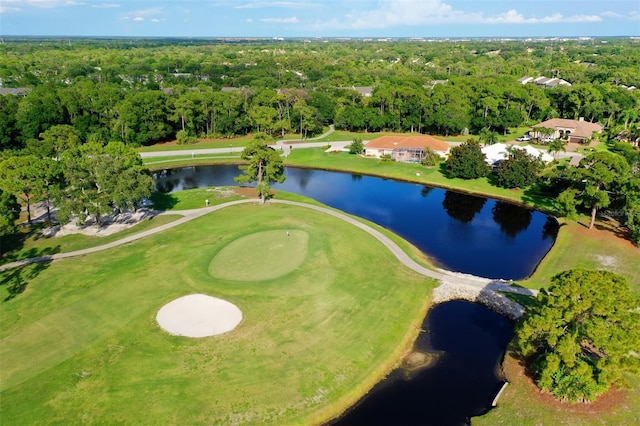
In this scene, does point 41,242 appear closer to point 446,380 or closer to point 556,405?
point 446,380

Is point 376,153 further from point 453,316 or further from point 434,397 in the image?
point 434,397

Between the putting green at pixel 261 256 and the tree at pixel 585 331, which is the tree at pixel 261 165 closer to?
the putting green at pixel 261 256

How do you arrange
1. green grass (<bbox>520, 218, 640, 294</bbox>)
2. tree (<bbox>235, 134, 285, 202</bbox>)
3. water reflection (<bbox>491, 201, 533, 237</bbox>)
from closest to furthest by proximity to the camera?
green grass (<bbox>520, 218, 640, 294</bbox>), water reflection (<bbox>491, 201, 533, 237</bbox>), tree (<bbox>235, 134, 285, 202</bbox>)

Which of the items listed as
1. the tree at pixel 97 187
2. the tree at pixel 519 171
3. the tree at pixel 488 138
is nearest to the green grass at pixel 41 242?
the tree at pixel 97 187

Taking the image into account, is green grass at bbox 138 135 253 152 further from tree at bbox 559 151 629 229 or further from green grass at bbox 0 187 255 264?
tree at bbox 559 151 629 229

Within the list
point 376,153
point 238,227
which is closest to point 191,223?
point 238,227

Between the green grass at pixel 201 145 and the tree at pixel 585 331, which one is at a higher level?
the green grass at pixel 201 145

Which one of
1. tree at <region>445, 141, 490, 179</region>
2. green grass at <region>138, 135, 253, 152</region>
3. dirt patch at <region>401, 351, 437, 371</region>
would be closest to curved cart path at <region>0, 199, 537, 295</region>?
dirt patch at <region>401, 351, 437, 371</region>
